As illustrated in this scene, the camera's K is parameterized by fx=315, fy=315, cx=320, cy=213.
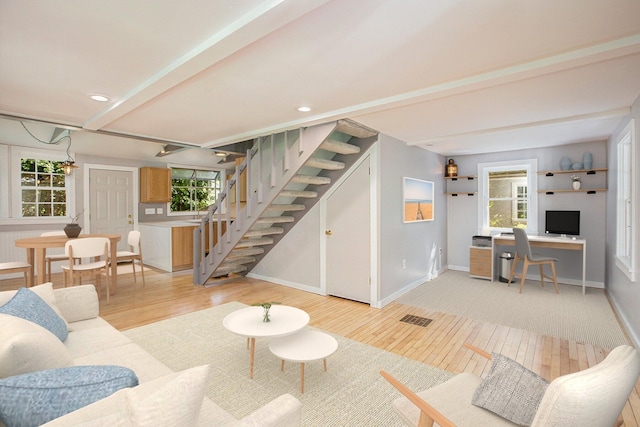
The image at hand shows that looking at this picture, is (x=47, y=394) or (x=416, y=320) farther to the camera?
(x=416, y=320)

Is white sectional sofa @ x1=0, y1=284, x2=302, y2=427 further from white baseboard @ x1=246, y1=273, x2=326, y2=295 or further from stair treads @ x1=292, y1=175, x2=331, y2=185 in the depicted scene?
white baseboard @ x1=246, y1=273, x2=326, y2=295

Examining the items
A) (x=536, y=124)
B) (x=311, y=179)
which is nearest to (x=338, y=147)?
(x=311, y=179)

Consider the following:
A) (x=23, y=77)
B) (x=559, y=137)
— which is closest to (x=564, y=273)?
(x=559, y=137)

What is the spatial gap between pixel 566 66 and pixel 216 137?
13.7 feet

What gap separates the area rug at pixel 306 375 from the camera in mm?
2020

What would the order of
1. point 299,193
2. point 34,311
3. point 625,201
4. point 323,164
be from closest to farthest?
point 34,311 → point 625,201 → point 323,164 → point 299,193

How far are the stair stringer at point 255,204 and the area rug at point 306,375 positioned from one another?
1522mm

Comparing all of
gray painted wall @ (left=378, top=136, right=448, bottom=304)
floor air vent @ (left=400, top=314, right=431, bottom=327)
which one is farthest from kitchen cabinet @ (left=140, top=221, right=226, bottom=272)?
floor air vent @ (left=400, top=314, right=431, bottom=327)

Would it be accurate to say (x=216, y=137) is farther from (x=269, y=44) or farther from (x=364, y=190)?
(x=269, y=44)

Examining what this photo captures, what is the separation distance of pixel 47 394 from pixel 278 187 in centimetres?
310

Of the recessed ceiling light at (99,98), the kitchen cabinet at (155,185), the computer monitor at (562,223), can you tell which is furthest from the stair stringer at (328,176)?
the computer monitor at (562,223)

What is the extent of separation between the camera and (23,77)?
2584 mm

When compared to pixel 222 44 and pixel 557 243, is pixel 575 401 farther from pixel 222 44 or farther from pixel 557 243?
pixel 557 243

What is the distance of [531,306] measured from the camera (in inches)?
163
